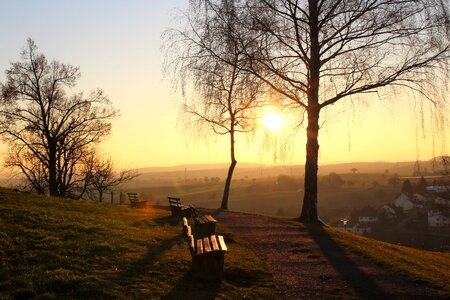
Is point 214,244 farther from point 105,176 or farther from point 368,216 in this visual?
point 368,216

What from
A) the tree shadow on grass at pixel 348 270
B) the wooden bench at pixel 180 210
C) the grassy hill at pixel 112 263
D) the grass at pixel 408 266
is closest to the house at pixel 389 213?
the wooden bench at pixel 180 210

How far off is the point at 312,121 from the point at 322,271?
904 centimetres

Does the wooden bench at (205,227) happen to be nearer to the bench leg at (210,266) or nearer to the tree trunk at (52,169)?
the bench leg at (210,266)

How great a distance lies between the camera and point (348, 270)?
11.7 m

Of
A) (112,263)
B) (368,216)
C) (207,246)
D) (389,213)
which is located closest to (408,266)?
(207,246)

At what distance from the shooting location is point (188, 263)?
11.0 meters

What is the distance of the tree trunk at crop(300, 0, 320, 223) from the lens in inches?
709

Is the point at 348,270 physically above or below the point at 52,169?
below

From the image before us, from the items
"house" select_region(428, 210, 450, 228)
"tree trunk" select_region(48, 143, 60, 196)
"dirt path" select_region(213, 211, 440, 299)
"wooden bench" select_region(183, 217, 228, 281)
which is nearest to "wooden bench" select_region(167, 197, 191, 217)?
"dirt path" select_region(213, 211, 440, 299)

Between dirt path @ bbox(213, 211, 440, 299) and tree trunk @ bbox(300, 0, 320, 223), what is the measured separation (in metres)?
3.11

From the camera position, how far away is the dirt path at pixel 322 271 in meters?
9.63

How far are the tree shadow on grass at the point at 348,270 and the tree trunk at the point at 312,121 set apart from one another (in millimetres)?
3102

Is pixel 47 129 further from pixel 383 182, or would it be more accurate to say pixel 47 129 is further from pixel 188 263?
pixel 383 182

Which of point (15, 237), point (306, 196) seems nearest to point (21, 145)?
point (306, 196)
